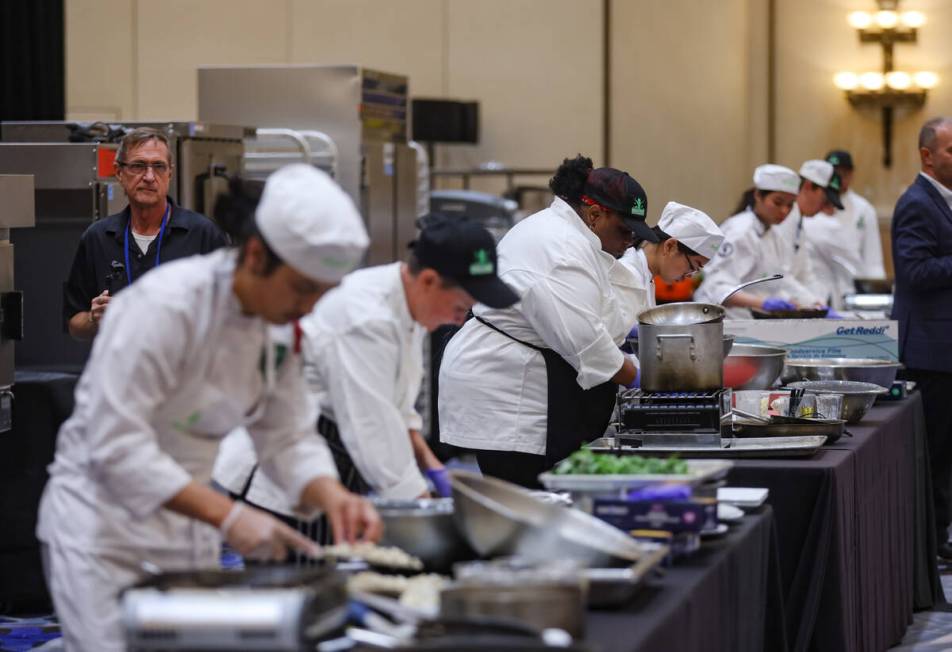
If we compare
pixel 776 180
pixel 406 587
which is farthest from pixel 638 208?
pixel 776 180

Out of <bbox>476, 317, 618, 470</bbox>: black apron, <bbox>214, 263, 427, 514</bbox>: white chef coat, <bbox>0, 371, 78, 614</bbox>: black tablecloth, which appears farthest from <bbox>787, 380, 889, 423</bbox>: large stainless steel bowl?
<bbox>0, 371, 78, 614</bbox>: black tablecloth

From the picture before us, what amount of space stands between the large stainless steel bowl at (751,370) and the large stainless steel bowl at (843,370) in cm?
24

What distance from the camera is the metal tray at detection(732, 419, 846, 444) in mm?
3402

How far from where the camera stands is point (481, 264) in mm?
2283

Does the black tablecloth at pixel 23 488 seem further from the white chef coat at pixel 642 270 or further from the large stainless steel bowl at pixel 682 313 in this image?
the large stainless steel bowl at pixel 682 313

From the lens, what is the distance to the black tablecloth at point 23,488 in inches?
177

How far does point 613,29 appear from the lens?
9.95 m

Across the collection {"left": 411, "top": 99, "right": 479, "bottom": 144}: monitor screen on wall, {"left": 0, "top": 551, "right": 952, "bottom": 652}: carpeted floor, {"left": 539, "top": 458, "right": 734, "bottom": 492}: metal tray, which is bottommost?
{"left": 0, "top": 551, "right": 952, "bottom": 652}: carpeted floor

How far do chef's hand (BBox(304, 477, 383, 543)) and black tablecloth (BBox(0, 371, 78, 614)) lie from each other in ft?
8.84

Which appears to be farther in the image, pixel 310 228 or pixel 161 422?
pixel 161 422

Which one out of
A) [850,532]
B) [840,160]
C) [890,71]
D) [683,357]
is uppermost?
[890,71]

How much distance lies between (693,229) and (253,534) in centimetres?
241

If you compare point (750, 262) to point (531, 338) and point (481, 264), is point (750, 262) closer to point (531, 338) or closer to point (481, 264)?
point (531, 338)

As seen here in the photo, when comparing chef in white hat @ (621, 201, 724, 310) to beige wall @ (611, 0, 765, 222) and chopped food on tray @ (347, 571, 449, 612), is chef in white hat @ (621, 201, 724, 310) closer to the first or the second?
chopped food on tray @ (347, 571, 449, 612)
